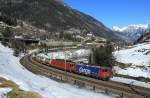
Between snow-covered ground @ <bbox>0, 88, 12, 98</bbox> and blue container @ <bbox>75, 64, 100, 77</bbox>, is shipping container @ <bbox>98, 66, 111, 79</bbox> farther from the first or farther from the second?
snow-covered ground @ <bbox>0, 88, 12, 98</bbox>

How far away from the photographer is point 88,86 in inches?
2093

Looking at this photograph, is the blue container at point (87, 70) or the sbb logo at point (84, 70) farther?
the sbb logo at point (84, 70)

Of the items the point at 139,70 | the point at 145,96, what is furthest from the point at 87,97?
the point at 139,70

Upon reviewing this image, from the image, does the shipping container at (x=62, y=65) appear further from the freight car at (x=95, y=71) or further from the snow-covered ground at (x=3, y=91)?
the snow-covered ground at (x=3, y=91)

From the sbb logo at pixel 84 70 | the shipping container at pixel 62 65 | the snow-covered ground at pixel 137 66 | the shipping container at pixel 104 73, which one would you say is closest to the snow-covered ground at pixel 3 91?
the shipping container at pixel 104 73

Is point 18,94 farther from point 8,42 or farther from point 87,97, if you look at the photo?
point 8,42

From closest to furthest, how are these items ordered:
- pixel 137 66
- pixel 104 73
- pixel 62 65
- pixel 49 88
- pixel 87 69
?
pixel 49 88, pixel 104 73, pixel 87 69, pixel 62 65, pixel 137 66

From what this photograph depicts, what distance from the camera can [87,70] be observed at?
69.1 meters

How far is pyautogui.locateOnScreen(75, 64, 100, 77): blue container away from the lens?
6584 cm

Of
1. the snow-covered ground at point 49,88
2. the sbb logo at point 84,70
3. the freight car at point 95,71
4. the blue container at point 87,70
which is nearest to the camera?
the snow-covered ground at point 49,88

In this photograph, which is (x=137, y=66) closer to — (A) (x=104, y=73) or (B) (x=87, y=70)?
(B) (x=87, y=70)

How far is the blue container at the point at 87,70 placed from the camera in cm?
6584

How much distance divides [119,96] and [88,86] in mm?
11086

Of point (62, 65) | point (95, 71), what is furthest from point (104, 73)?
point (62, 65)
